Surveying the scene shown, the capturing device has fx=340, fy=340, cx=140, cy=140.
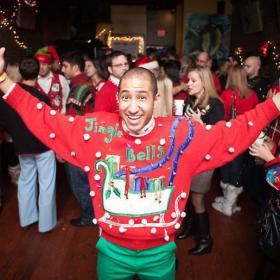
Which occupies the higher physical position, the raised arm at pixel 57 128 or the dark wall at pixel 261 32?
the dark wall at pixel 261 32

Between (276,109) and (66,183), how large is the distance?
334 cm

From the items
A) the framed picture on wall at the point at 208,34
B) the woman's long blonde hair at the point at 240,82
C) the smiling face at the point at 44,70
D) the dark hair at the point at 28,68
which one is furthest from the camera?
the framed picture on wall at the point at 208,34

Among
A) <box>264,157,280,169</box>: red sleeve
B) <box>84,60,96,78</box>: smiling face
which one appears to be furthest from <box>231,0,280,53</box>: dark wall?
<box>264,157,280,169</box>: red sleeve

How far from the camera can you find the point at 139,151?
1414 millimetres

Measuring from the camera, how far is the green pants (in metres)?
1.53

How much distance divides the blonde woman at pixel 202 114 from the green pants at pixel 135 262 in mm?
1101

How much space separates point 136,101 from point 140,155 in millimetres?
226

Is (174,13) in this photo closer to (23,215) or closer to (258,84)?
(258,84)

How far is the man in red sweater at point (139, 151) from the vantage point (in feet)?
4.59

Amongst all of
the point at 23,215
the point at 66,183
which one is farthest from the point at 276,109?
the point at 66,183

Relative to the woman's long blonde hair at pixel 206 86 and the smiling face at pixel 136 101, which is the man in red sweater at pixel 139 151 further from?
the woman's long blonde hair at pixel 206 86

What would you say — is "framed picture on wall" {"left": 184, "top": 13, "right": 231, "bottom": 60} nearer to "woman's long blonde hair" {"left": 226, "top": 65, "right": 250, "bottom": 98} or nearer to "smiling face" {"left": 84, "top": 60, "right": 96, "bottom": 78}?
"smiling face" {"left": 84, "top": 60, "right": 96, "bottom": 78}

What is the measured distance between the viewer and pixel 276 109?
139 centimetres

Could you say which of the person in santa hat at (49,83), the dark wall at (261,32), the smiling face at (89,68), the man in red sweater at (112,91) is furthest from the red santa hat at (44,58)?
the dark wall at (261,32)
